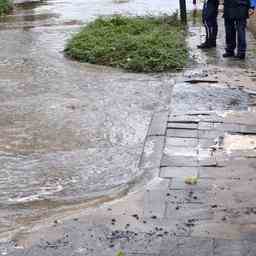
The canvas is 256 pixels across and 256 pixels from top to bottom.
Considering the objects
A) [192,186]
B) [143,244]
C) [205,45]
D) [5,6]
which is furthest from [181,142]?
[5,6]

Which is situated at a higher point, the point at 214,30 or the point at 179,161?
the point at 179,161

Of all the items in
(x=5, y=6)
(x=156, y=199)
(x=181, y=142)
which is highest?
(x=156, y=199)

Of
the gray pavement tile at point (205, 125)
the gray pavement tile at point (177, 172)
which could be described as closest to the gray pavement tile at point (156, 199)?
the gray pavement tile at point (177, 172)

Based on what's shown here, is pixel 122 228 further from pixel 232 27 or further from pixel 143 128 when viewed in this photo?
pixel 232 27

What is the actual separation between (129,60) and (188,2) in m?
8.75

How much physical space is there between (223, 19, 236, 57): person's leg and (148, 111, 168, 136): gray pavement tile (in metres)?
3.39

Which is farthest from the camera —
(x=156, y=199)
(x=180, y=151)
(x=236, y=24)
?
(x=236, y=24)

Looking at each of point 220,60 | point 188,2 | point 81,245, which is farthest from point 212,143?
point 188,2

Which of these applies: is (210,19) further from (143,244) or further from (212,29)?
(143,244)

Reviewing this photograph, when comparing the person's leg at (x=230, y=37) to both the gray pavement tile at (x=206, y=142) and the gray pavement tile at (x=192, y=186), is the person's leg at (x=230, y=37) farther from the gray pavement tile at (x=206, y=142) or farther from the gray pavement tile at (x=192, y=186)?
the gray pavement tile at (x=192, y=186)

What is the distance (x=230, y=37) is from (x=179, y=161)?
16.2 feet

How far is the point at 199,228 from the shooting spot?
4648 millimetres

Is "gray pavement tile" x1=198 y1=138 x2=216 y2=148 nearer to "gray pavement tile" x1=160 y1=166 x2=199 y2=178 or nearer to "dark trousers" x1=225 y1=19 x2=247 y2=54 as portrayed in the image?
"gray pavement tile" x1=160 y1=166 x2=199 y2=178

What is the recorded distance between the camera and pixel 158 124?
7086 millimetres
